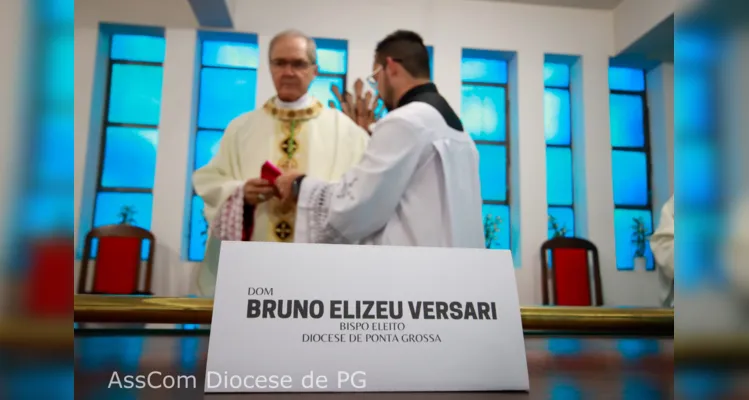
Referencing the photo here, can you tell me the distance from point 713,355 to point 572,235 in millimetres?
2349

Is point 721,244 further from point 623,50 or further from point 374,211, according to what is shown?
point 623,50

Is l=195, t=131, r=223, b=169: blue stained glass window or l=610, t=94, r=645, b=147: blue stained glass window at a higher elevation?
l=610, t=94, r=645, b=147: blue stained glass window

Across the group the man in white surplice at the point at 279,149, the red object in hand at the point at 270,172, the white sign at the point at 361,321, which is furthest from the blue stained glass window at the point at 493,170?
the white sign at the point at 361,321

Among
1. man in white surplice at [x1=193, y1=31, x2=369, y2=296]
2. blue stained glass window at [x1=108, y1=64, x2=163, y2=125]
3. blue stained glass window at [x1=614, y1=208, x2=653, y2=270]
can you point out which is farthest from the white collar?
blue stained glass window at [x1=614, y1=208, x2=653, y2=270]

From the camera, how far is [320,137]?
6.00ft

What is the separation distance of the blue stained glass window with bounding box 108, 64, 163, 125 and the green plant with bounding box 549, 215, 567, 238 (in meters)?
1.82

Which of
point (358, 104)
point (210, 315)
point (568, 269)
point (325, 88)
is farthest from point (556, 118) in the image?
point (210, 315)

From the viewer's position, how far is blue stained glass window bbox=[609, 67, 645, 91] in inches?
92.8

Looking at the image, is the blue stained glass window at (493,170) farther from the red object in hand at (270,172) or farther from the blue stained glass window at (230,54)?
the red object in hand at (270,172)

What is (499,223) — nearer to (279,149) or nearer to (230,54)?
(279,149)

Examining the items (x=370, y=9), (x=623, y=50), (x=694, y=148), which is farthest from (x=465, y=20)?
(x=694, y=148)

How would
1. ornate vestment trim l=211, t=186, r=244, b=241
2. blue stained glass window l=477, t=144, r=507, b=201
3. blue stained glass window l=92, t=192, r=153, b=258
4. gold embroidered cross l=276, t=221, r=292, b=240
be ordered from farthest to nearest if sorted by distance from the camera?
blue stained glass window l=477, t=144, r=507, b=201, blue stained glass window l=92, t=192, r=153, b=258, gold embroidered cross l=276, t=221, r=292, b=240, ornate vestment trim l=211, t=186, r=244, b=241

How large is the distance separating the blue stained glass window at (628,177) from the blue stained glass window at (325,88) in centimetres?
126

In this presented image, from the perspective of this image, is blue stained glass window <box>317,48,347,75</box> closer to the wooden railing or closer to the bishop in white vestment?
the bishop in white vestment
